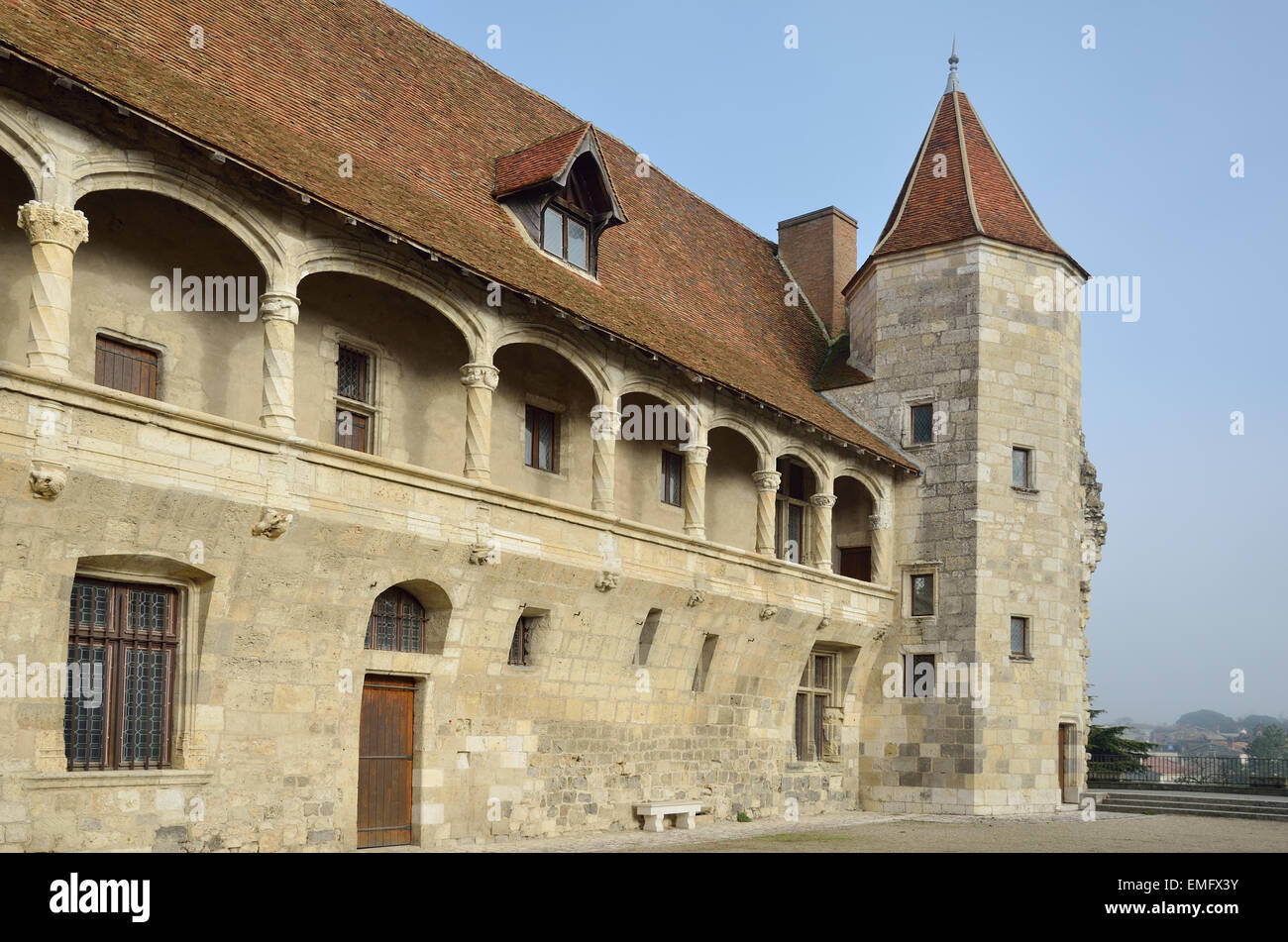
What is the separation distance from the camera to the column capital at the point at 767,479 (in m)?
19.7

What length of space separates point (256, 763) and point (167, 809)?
1.03m

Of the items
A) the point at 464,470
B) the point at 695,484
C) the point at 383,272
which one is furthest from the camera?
the point at 695,484

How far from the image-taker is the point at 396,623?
47.3ft

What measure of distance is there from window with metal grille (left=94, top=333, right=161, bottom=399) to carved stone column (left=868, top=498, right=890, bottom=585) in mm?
13174

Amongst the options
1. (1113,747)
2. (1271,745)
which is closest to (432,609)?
(1113,747)

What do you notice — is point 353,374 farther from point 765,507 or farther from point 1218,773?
point 1218,773

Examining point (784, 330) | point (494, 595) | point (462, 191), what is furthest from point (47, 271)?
point (784, 330)

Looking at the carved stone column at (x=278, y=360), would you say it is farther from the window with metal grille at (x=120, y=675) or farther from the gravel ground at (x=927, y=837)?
the gravel ground at (x=927, y=837)

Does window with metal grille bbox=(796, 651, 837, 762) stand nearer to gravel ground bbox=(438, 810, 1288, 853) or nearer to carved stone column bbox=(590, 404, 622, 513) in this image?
gravel ground bbox=(438, 810, 1288, 853)

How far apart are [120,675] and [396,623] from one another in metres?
3.35

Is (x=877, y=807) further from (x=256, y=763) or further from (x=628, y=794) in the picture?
(x=256, y=763)

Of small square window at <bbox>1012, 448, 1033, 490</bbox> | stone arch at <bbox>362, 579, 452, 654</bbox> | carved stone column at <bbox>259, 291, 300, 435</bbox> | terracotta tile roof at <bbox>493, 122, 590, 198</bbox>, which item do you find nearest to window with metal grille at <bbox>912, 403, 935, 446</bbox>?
small square window at <bbox>1012, 448, 1033, 490</bbox>

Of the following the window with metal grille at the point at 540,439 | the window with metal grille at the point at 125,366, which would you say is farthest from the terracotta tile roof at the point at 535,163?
the window with metal grille at the point at 125,366

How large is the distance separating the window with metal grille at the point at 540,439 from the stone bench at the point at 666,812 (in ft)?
14.5
